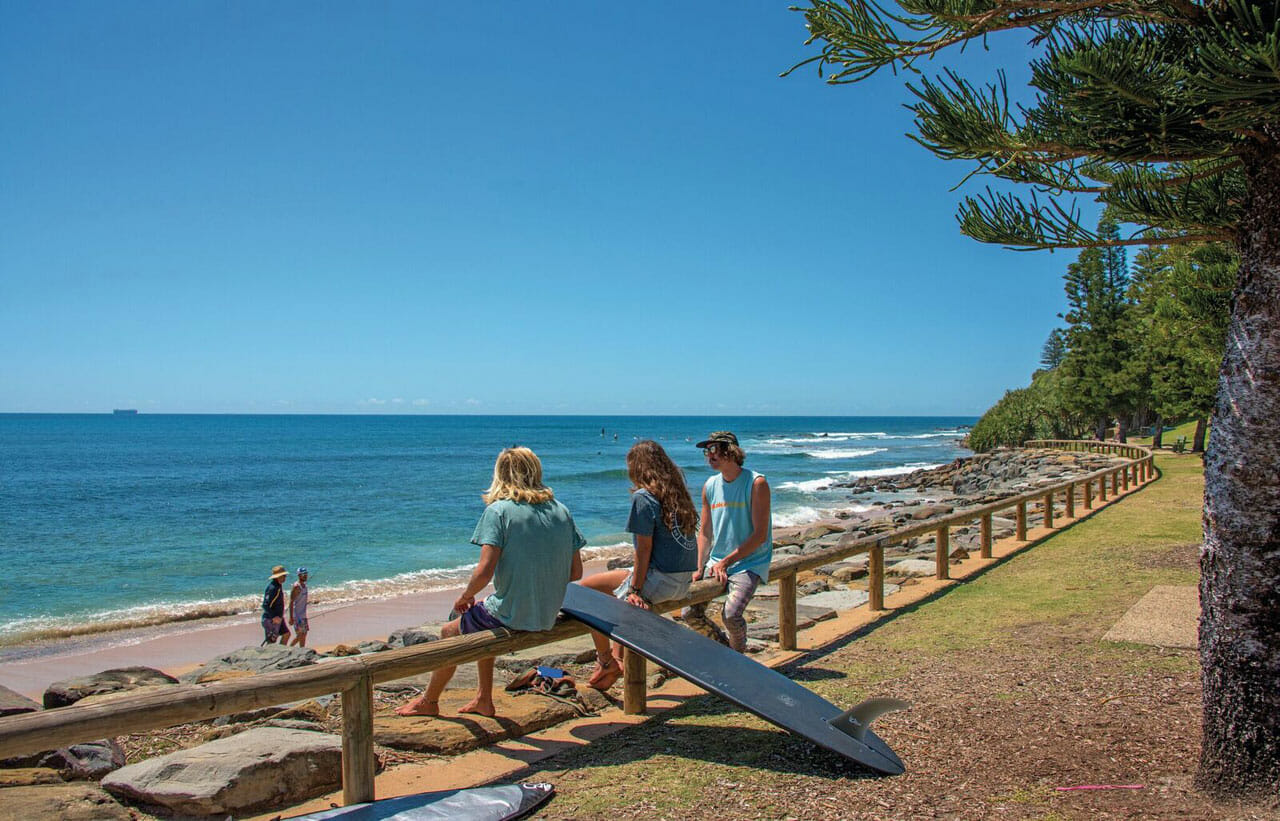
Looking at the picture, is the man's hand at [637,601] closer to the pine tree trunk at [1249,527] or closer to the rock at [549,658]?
the pine tree trunk at [1249,527]

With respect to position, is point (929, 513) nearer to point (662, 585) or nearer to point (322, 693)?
point (662, 585)

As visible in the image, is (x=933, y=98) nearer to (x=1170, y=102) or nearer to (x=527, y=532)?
(x=1170, y=102)

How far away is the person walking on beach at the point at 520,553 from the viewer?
4.30 metres

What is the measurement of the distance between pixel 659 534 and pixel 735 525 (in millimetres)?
599

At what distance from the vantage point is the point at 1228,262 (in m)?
10.6

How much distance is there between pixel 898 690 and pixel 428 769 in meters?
2.78

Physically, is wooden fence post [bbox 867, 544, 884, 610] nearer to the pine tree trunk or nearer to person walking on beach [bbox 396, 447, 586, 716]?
person walking on beach [bbox 396, 447, 586, 716]

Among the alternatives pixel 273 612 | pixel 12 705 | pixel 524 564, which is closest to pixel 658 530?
pixel 524 564

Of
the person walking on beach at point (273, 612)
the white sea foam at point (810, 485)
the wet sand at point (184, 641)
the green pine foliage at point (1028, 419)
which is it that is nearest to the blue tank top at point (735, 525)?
the person walking on beach at point (273, 612)

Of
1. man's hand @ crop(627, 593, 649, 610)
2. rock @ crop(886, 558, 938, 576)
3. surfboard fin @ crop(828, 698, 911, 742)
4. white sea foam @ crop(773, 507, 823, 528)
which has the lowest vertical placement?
white sea foam @ crop(773, 507, 823, 528)

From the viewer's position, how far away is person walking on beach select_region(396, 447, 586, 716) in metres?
4.30

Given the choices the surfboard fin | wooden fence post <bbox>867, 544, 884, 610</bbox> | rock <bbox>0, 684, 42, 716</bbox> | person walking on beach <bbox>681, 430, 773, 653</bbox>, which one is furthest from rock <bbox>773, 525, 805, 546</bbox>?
rock <bbox>0, 684, 42, 716</bbox>

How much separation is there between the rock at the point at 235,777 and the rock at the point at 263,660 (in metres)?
3.86

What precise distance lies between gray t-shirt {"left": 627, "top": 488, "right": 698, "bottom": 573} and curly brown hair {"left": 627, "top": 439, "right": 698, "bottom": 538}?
4cm
